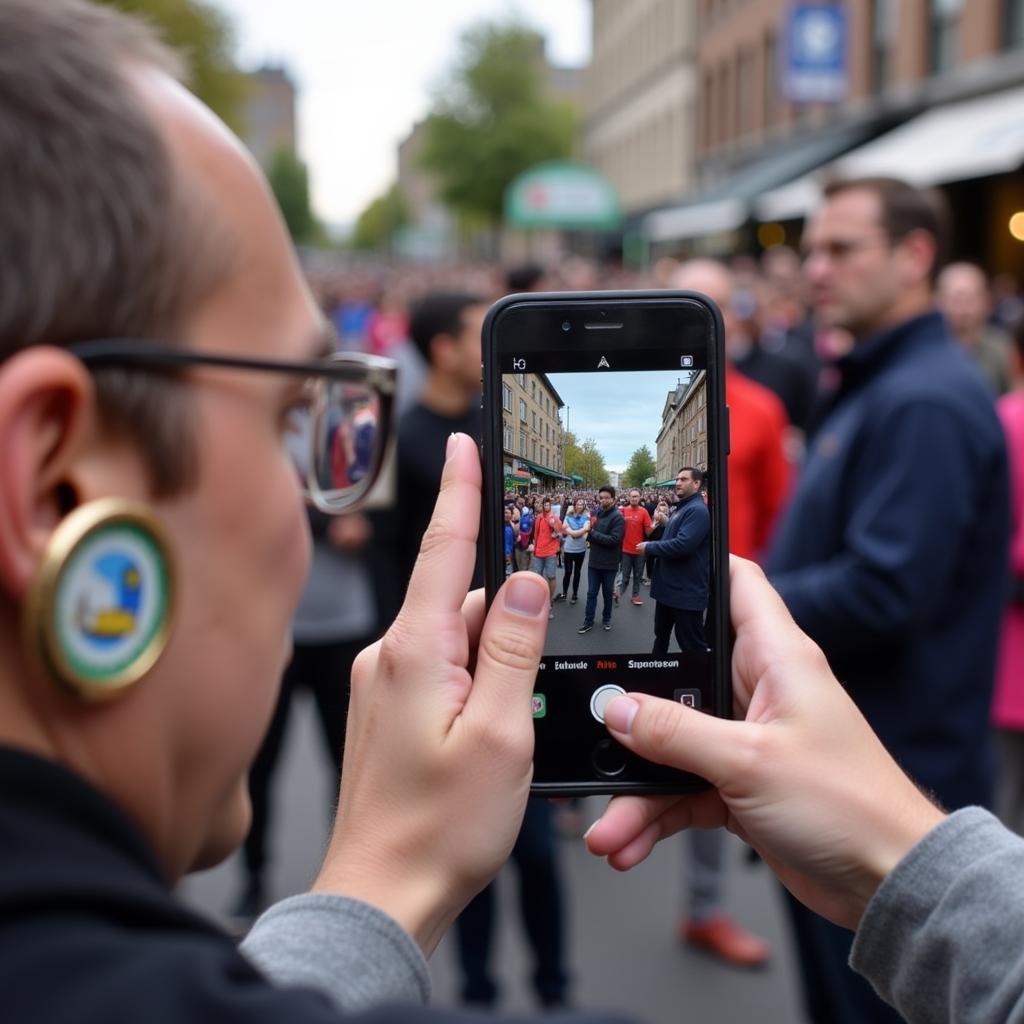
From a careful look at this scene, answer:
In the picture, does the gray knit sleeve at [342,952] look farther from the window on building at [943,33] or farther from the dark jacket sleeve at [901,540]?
the window on building at [943,33]

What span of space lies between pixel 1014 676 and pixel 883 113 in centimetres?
2018

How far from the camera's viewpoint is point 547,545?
4.77 feet

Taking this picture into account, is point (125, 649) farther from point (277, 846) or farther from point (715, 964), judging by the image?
point (277, 846)

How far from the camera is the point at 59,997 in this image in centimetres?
71

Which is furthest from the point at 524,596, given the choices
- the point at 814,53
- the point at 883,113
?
the point at 883,113

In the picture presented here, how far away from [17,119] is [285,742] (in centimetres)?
408

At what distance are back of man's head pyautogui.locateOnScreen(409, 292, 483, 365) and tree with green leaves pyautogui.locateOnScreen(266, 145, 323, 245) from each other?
313ft

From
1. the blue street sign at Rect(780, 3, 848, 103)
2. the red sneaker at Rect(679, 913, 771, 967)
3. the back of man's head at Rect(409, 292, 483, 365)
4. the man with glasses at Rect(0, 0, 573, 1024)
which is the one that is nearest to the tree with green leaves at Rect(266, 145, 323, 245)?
the blue street sign at Rect(780, 3, 848, 103)

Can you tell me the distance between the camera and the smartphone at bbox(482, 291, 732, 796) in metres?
1.47

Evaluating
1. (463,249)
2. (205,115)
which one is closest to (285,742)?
(205,115)

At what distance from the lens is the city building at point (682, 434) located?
1478 mm

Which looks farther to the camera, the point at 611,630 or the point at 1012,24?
the point at 1012,24

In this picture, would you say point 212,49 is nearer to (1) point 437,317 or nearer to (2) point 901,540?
(1) point 437,317

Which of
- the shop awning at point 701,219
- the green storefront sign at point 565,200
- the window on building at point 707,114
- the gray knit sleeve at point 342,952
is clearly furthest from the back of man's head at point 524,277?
the green storefront sign at point 565,200
